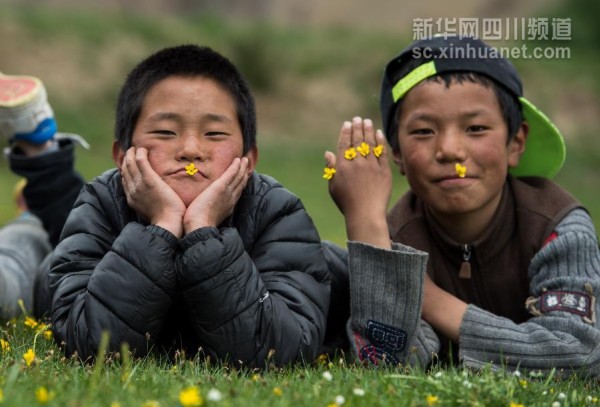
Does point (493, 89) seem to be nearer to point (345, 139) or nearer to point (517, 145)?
point (517, 145)

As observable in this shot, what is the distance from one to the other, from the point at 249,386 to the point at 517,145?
2.60m

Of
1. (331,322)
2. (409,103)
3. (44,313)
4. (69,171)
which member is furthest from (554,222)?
(69,171)

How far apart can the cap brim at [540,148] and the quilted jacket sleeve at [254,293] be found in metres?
1.71

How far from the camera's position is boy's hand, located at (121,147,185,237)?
3707 millimetres

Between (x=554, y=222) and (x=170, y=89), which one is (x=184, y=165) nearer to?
(x=170, y=89)

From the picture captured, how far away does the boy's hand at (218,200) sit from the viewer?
370 cm

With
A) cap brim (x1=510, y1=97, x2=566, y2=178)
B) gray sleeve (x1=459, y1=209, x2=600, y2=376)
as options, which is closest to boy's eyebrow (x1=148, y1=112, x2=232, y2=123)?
gray sleeve (x1=459, y1=209, x2=600, y2=376)

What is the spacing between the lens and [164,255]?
3564mm

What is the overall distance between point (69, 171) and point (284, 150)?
1739 centimetres

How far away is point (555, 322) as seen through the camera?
413 cm

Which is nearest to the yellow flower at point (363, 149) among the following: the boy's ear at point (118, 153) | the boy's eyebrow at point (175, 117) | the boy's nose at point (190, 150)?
the boy's eyebrow at point (175, 117)

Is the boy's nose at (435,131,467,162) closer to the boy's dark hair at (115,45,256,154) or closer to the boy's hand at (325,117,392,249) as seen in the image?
the boy's hand at (325,117,392,249)

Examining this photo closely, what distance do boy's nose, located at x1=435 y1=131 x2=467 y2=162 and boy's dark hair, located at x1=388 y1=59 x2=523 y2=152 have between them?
11.9 inches

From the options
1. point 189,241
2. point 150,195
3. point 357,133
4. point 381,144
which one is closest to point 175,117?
point 150,195
